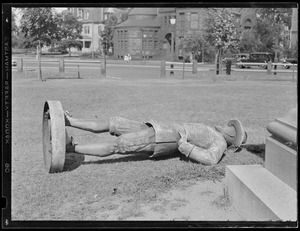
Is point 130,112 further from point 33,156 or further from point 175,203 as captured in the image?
point 175,203

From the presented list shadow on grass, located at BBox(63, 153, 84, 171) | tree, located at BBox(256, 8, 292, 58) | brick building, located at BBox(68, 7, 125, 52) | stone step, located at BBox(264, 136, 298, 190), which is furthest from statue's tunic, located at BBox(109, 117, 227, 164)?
tree, located at BBox(256, 8, 292, 58)

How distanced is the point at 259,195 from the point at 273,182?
36cm

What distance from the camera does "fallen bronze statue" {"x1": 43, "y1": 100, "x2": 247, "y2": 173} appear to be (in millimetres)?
5160

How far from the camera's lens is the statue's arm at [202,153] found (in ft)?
17.7

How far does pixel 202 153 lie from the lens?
18.0ft

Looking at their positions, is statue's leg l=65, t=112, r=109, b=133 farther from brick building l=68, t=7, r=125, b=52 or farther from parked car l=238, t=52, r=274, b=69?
parked car l=238, t=52, r=274, b=69

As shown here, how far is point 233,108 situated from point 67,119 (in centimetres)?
662

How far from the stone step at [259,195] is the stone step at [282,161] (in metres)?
0.06

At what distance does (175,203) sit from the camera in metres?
4.36

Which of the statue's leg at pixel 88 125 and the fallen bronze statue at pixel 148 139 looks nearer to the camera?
the fallen bronze statue at pixel 148 139

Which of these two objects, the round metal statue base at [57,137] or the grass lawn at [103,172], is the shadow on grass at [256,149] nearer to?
the grass lawn at [103,172]

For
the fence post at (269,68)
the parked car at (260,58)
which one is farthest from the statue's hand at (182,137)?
the parked car at (260,58)

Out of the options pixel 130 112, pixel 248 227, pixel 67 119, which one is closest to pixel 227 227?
pixel 248 227

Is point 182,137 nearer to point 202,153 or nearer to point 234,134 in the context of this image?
point 202,153
